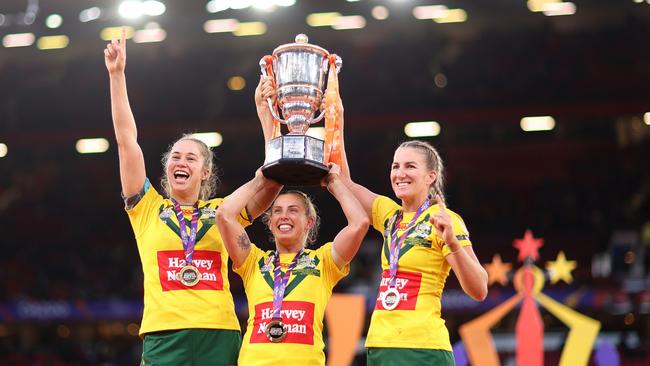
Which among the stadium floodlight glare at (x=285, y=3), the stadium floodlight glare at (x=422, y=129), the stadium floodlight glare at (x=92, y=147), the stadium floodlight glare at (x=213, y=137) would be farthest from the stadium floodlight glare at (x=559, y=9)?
the stadium floodlight glare at (x=92, y=147)

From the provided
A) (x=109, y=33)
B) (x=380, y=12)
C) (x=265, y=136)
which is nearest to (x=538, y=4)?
(x=380, y=12)

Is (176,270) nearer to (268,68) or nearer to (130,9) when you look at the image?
(268,68)

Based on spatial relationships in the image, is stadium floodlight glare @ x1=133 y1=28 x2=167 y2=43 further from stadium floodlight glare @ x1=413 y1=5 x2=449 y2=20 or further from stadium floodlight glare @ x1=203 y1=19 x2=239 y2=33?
stadium floodlight glare @ x1=413 y1=5 x2=449 y2=20

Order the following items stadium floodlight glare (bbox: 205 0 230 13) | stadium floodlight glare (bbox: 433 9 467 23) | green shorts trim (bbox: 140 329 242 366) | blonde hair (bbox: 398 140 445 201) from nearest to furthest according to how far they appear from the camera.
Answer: green shorts trim (bbox: 140 329 242 366), blonde hair (bbox: 398 140 445 201), stadium floodlight glare (bbox: 205 0 230 13), stadium floodlight glare (bbox: 433 9 467 23)

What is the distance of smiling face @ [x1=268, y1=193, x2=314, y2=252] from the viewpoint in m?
3.81

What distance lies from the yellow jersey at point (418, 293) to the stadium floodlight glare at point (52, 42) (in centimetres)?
1329

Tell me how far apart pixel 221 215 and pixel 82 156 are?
15.2 meters

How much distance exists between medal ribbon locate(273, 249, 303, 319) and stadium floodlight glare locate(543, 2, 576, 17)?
12643 mm

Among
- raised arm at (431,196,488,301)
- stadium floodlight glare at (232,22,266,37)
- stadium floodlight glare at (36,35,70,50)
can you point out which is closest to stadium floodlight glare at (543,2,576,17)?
stadium floodlight glare at (232,22,266,37)

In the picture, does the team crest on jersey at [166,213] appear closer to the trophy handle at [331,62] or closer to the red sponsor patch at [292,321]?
the red sponsor patch at [292,321]

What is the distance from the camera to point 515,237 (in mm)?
15406

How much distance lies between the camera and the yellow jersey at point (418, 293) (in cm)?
348

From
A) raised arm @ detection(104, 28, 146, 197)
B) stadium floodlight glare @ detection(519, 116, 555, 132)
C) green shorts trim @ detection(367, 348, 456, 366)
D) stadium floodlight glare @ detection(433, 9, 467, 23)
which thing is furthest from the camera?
stadium floodlight glare @ detection(519, 116, 555, 132)

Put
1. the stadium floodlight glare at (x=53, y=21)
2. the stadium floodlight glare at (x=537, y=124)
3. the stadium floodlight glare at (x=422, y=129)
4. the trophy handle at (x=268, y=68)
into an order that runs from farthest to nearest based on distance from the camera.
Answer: the stadium floodlight glare at (x=422, y=129) → the stadium floodlight glare at (x=537, y=124) → the stadium floodlight glare at (x=53, y=21) → the trophy handle at (x=268, y=68)
